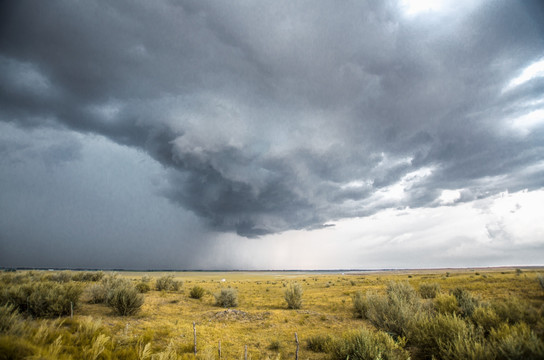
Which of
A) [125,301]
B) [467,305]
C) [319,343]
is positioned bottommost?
[319,343]

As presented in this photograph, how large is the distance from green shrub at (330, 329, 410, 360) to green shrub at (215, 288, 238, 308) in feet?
Answer: 51.6

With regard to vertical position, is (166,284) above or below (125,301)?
below

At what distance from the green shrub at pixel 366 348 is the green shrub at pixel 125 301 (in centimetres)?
Result: 1366

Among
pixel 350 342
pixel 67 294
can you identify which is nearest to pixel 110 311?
pixel 67 294

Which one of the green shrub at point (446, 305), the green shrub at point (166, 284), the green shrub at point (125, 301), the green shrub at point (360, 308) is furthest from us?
the green shrub at point (166, 284)

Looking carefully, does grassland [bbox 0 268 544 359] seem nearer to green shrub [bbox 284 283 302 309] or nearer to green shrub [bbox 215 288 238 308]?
green shrub [bbox 215 288 238 308]

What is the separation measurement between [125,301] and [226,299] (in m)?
9.94

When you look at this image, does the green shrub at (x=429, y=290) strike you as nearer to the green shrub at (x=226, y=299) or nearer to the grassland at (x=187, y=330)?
the grassland at (x=187, y=330)

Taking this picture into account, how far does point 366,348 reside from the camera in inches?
333

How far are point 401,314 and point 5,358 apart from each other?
46.4 feet

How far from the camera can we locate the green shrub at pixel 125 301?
16109 millimetres

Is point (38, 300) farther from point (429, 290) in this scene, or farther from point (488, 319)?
point (429, 290)

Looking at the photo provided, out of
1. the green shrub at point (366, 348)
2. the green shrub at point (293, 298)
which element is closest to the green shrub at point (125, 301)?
the green shrub at point (293, 298)

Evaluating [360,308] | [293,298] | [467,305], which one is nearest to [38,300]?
[293,298]
